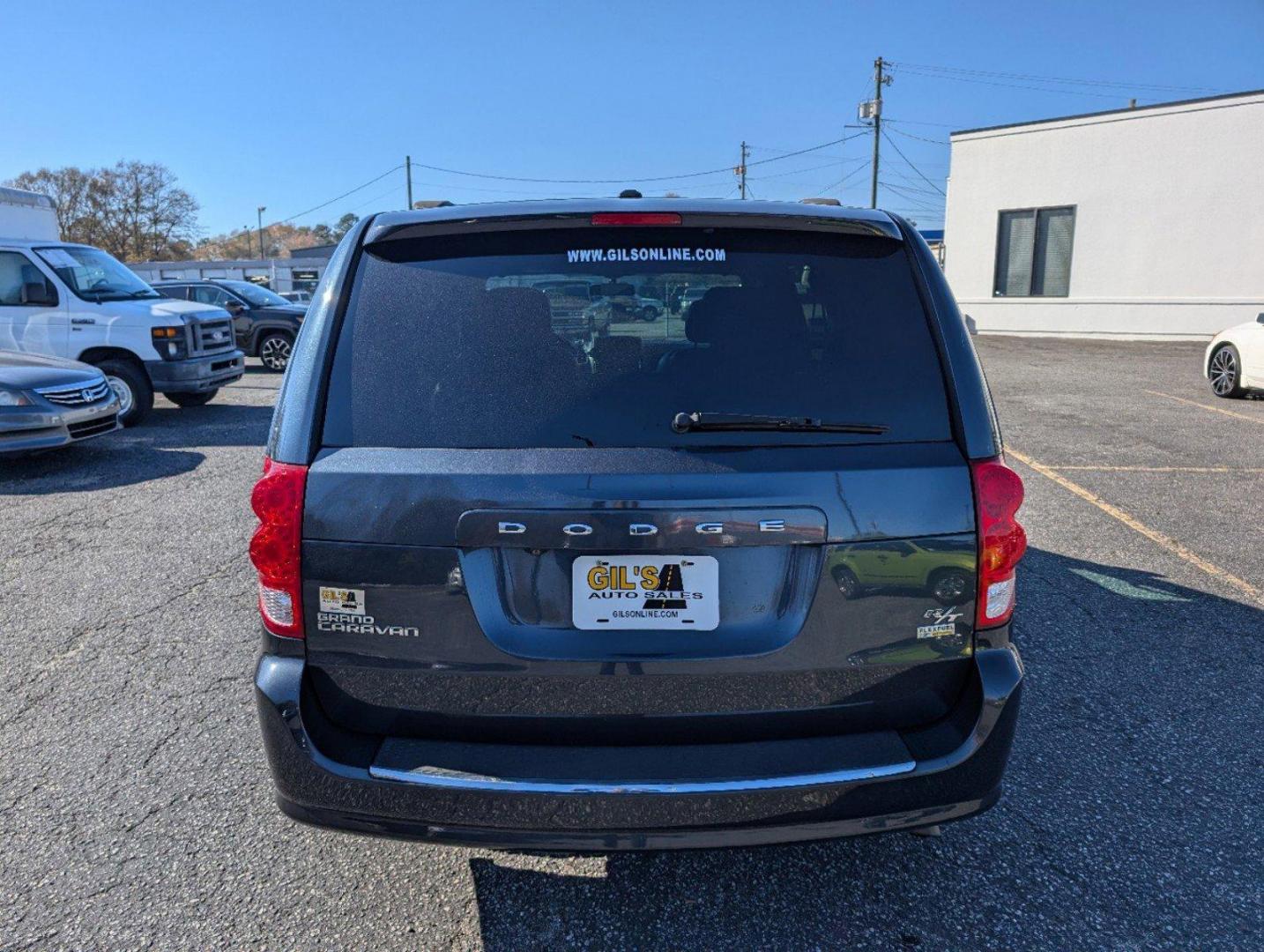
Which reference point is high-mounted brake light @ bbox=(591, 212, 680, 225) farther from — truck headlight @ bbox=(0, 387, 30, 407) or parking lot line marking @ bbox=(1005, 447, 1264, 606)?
truck headlight @ bbox=(0, 387, 30, 407)

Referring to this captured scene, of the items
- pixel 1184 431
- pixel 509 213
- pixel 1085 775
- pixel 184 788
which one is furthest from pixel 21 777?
pixel 1184 431

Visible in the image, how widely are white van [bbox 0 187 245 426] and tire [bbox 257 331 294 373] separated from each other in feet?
19.0

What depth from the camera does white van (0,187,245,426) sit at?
11148 mm

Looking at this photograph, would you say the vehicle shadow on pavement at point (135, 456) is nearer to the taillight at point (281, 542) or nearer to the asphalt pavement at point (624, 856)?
the asphalt pavement at point (624, 856)

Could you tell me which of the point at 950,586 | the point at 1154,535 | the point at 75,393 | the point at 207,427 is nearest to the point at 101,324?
the point at 207,427

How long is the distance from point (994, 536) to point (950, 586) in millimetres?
163

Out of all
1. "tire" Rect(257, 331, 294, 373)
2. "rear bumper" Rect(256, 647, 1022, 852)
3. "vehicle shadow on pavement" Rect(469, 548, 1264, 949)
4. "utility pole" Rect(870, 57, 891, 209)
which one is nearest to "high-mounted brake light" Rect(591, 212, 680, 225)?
"rear bumper" Rect(256, 647, 1022, 852)

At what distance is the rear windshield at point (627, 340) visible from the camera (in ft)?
7.41

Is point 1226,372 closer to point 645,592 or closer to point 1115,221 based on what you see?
point 1115,221

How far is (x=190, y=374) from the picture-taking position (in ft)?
38.4

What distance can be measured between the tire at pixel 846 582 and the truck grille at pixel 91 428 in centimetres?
858

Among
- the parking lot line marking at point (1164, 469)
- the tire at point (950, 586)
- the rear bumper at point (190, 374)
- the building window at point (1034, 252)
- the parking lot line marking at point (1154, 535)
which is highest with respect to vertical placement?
the building window at point (1034, 252)

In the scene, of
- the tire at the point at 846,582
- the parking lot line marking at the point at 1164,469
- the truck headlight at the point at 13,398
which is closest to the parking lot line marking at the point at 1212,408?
the parking lot line marking at the point at 1164,469

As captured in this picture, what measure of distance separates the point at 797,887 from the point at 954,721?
0.81 metres
